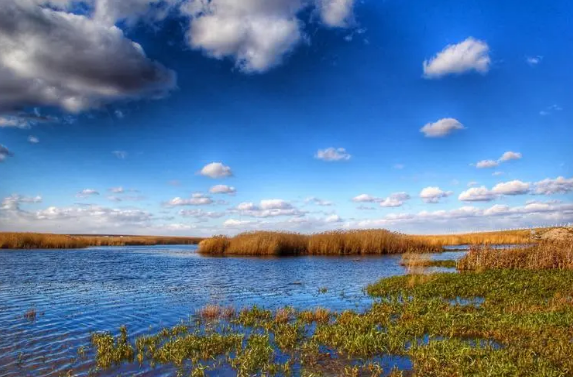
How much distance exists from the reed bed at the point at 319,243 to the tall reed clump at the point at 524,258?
2468cm

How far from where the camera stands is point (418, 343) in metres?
11.7

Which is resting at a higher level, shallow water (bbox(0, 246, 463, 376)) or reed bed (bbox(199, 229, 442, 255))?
reed bed (bbox(199, 229, 442, 255))

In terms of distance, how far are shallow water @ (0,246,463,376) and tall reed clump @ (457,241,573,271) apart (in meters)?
6.38

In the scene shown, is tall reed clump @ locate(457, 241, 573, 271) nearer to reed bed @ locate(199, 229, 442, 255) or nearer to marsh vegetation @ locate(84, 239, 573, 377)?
marsh vegetation @ locate(84, 239, 573, 377)

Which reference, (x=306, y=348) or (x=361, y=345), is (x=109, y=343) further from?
(x=361, y=345)

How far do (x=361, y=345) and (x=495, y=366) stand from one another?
328 centimetres

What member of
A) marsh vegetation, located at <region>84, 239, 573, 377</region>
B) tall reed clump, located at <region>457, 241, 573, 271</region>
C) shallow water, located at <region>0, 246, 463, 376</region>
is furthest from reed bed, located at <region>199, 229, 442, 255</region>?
marsh vegetation, located at <region>84, 239, 573, 377</region>

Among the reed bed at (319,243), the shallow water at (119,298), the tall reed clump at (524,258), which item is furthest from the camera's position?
the reed bed at (319,243)

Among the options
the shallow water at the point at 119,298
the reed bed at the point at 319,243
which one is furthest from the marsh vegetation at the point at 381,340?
the reed bed at the point at 319,243

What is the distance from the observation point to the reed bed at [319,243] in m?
55.4

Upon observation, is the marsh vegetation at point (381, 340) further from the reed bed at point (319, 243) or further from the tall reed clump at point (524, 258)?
the reed bed at point (319, 243)

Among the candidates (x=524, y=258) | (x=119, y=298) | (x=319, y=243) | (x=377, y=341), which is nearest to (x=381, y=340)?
(x=377, y=341)

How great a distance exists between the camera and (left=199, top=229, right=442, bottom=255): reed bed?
55375 millimetres

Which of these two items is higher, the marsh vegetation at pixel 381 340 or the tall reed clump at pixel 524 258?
the tall reed clump at pixel 524 258
